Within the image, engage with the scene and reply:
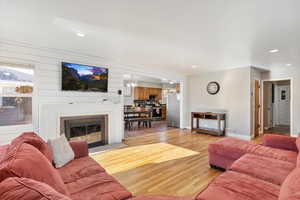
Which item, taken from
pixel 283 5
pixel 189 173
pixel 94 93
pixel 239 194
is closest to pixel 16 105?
pixel 94 93

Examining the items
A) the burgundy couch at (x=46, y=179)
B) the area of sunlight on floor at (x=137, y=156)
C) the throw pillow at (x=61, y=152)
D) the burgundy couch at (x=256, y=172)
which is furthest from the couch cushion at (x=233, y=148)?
the throw pillow at (x=61, y=152)

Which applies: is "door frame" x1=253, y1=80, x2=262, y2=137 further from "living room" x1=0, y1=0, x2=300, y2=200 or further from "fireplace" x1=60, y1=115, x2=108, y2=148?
"fireplace" x1=60, y1=115, x2=108, y2=148

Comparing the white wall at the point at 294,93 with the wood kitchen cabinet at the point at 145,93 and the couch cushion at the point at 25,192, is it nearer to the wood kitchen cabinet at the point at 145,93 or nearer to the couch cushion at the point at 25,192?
the couch cushion at the point at 25,192

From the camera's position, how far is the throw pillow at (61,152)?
1927 mm

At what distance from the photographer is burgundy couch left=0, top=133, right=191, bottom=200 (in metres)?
0.77

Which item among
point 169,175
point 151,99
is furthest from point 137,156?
point 151,99

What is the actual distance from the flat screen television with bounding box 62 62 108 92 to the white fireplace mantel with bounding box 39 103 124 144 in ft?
1.40

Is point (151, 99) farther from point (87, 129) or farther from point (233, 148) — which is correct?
point (233, 148)

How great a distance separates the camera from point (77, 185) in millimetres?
1502

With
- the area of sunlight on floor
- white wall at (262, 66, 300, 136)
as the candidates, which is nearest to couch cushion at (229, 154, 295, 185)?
the area of sunlight on floor

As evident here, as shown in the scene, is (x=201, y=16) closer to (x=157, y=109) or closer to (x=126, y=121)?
(x=126, y=121)

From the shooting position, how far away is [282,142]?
2.67 m

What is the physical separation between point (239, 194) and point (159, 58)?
3.48 meters

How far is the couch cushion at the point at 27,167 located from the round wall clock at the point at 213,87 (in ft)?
19.0
